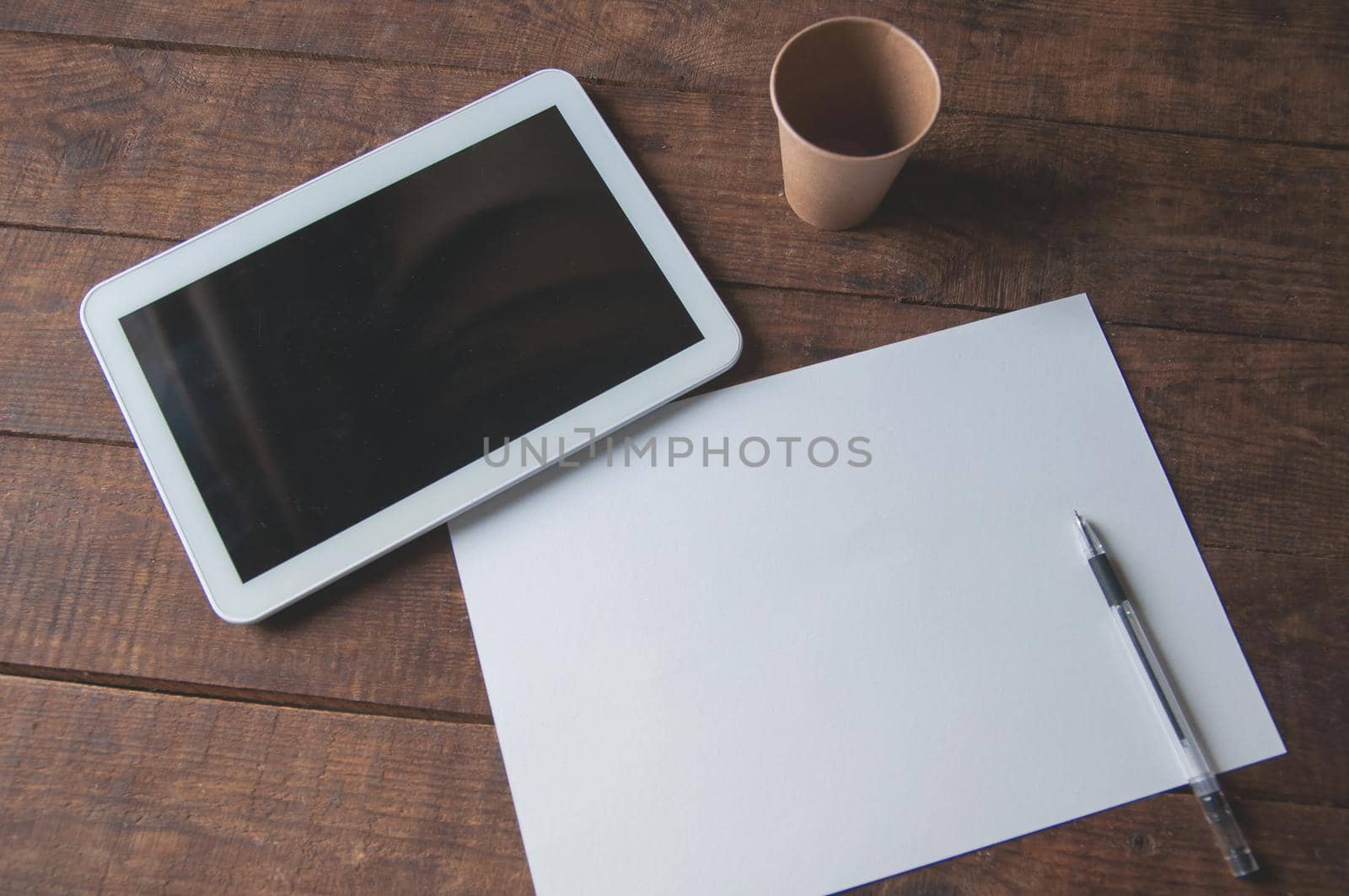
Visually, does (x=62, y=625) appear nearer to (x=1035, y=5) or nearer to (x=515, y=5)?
(x=515, y=5)

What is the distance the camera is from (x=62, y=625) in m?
0.56

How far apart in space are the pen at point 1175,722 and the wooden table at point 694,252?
1 centimetres

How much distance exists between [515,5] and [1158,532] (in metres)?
0.56

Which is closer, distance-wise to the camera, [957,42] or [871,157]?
[871,157]

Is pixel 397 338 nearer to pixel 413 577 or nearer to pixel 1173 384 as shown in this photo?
pixel 413 577

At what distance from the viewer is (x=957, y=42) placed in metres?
0.63

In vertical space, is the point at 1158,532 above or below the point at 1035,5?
below

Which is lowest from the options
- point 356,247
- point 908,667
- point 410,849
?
point 410,849

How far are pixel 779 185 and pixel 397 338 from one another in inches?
10.6

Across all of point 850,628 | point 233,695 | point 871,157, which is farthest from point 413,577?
point 871,157

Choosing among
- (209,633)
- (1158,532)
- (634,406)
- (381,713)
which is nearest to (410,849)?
(381,713)

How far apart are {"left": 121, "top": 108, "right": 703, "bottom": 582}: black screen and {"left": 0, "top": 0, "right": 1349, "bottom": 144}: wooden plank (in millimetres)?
109

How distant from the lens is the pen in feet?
1.63

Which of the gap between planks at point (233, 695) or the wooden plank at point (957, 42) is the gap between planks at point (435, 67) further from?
the gap between planks at point (233, 695)
